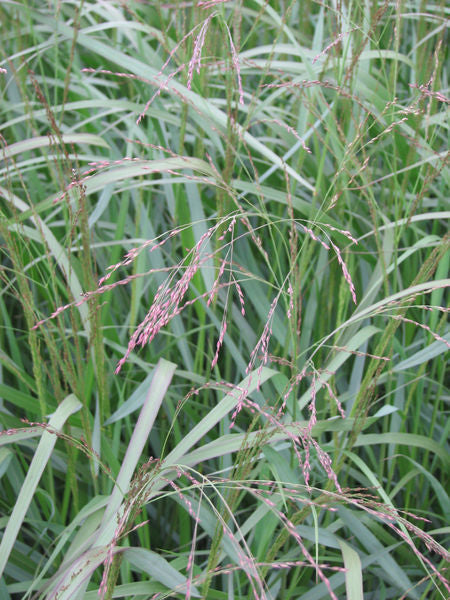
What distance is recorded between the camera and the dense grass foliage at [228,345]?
68cm

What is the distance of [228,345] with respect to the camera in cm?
94

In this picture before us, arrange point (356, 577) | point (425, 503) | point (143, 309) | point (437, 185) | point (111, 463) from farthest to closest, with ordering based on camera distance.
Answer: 1. point (437, 185)
2. point (143, 309)
3. point (425, 503)
4. point (111, 463)
5. point (356, 577)

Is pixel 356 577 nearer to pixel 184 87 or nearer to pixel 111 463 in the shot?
pixel 111 463

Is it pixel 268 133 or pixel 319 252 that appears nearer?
pixel 319 252

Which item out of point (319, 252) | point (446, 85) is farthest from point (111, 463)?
point (446, 85)

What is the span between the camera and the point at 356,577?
0.66 metres

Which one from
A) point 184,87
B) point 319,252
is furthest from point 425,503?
point 184,87

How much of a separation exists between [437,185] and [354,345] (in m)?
0.55

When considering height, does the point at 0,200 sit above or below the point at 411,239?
above

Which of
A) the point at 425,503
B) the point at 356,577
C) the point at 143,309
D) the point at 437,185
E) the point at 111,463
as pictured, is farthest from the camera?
the point at 437,185

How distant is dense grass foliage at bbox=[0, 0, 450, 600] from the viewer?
0.68 m

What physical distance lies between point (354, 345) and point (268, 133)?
1.85 feet

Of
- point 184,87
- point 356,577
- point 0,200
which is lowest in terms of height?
point 356,577

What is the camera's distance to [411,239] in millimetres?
1102
